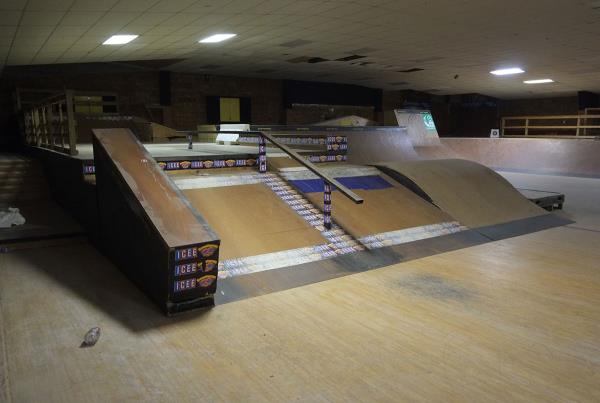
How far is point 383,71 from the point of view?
51.5 feet

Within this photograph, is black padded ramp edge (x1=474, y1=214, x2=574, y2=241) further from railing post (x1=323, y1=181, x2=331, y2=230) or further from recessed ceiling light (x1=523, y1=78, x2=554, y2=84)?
recessed ceiling light (x1=523, y1=78, x2=554, y2=84)

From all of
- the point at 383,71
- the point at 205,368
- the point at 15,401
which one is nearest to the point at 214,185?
the point at 205,368

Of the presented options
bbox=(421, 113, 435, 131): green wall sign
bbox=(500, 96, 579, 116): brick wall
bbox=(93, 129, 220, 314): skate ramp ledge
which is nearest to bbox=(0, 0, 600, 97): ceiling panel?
bbox=(421, 113, 435, 131): green wall sign

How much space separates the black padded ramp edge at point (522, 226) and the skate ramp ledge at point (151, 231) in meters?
4.12

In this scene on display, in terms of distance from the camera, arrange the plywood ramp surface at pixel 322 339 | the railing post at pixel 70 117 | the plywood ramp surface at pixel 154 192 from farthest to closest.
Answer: the railing post at pixel 70 117 < the plywood ramp surface at pixel 154 192 < the plywood ramp surface at pixel 322 339

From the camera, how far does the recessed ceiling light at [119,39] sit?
26.8ft

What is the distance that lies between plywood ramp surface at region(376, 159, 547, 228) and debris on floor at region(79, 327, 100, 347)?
4925 mm

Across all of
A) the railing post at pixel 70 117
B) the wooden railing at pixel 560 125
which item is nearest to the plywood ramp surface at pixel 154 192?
the railing post at pixel 70 117

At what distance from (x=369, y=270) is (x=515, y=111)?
21547 mm

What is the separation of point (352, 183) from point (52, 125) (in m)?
4.71

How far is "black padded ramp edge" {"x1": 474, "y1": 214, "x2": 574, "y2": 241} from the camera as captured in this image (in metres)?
5.97

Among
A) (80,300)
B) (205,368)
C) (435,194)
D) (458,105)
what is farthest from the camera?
(458,105)

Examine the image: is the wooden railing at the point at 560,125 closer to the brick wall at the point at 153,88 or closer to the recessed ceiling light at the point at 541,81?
the recessed ceiling light at the point at 541,81

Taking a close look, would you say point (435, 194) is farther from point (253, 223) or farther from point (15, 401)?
point (15, 401)
